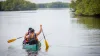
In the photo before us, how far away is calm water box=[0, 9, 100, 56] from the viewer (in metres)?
6.02

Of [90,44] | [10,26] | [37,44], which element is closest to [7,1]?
[10,26]

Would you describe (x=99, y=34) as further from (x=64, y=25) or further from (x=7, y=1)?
(x=7, y=1)

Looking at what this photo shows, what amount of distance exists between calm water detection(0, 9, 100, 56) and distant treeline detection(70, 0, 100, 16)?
105 millimetres

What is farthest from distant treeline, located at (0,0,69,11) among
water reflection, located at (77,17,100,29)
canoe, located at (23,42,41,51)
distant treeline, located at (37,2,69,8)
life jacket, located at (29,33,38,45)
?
canoe, located at (23,42,41,51)

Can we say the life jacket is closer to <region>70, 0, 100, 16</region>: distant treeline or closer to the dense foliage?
the dense foliage

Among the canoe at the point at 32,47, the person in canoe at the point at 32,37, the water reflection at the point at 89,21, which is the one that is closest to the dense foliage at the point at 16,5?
the person in canoe at the point at 32,37

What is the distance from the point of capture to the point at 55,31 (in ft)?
20.3

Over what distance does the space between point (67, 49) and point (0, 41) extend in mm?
967

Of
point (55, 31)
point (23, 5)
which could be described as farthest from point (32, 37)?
point (23, 5)

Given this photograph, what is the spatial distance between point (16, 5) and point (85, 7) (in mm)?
1083

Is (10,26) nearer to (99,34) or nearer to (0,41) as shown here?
(0,41)

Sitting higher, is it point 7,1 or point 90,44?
point 7,1

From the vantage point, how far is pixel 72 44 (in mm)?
6070

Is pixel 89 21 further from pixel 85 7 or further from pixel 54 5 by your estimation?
pixel 54 5
